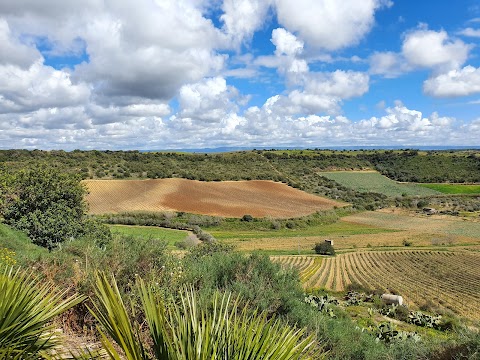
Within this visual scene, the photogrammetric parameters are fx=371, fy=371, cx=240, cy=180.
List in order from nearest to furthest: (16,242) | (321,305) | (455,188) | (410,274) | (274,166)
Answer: (16,242) < (321,305) < (410,274) < (274,166) < (455,188)

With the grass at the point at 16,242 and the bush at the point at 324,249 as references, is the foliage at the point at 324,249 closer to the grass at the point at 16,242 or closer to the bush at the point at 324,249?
the bush at the point at 324,249

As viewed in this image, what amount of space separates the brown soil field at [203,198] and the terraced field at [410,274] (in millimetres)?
23999

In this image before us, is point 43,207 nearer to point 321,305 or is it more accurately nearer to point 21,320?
point 321,305

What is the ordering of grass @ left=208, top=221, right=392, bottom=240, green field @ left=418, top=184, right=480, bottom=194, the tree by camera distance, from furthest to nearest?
green field @ left=418, top=184, right=480, bottom=194 → grass @ left=208, top=221, right=392, bottom=240 → the tree

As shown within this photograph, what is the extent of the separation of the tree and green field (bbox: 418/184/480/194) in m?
127

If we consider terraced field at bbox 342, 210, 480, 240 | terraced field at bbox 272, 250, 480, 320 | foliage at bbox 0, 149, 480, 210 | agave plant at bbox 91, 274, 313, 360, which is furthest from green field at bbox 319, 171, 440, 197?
agave plant at bbox 91, 274, 313, 360

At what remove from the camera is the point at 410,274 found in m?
45.1

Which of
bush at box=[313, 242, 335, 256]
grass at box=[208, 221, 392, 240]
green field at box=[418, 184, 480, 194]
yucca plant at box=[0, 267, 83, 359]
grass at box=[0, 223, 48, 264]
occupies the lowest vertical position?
green field at box=[418, 184, 480, 194]

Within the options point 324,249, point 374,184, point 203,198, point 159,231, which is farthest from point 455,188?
point 159,231

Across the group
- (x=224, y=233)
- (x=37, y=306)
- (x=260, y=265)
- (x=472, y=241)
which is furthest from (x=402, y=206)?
(x=37, y=306)

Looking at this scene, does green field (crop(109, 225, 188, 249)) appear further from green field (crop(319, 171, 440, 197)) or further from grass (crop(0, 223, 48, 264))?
green field (crop(319, 171, 440, 197))

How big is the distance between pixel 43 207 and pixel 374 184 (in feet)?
402

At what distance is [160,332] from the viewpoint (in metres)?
2.64

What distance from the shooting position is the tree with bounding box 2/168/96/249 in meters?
21.0
